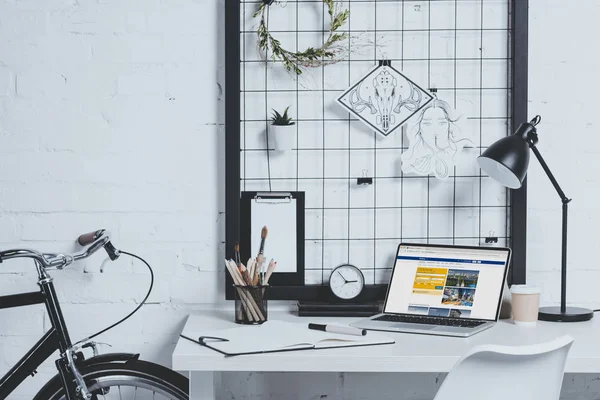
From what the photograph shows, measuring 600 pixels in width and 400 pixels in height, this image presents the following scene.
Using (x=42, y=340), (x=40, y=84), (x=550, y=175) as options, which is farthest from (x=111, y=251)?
(x=550, y=175)

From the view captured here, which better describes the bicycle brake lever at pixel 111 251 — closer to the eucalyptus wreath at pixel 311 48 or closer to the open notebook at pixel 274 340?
the open notebook at pixel 274 340

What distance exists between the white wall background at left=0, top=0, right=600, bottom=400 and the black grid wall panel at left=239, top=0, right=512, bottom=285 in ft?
0.34

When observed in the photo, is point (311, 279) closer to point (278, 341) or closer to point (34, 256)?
point (278, 341)

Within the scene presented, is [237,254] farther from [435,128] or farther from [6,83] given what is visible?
[6,83]

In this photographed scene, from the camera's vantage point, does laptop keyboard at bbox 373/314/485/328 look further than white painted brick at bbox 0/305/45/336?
No

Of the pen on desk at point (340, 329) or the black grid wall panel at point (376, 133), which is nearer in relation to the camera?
the pen on desk at point (340, 329)

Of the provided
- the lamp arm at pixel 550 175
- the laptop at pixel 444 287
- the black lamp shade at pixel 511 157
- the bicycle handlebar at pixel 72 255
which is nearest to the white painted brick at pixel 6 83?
the bicycle handlebar at pixel 72 255

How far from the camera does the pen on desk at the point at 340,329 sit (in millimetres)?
1788

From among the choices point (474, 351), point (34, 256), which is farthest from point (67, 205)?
point (474, 351)

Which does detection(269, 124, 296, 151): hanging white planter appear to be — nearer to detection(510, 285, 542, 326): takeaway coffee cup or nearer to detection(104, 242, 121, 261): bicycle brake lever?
detection(104, 242, 121, 261): bicycle brake lever

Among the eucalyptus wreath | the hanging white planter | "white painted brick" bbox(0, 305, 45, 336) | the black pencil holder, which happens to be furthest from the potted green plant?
"white painted brick" bbox(0, 305, 45, 336)

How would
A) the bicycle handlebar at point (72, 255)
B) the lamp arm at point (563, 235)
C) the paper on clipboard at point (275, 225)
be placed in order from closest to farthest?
the bicycle handlebar at point (72, 255), the lamp arm at point (563, 235), the paper on clipboard at point (275, 225)

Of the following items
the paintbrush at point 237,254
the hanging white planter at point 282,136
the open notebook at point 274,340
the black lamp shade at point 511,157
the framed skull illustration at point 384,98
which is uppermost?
the framed skull illustration at point 384,98

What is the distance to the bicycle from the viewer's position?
181cm
